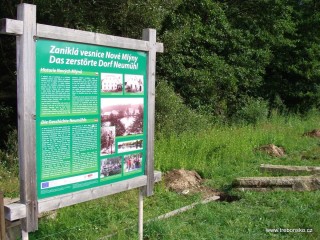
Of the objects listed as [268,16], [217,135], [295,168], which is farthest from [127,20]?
[268,16]

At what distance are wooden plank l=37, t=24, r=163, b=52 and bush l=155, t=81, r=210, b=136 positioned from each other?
7.86 metres

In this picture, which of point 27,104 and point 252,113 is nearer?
point 27,104

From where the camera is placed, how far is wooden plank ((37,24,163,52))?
3798mm

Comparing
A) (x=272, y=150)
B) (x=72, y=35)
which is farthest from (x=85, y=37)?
(x=272, y=150)

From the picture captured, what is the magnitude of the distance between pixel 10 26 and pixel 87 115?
43.4 inches

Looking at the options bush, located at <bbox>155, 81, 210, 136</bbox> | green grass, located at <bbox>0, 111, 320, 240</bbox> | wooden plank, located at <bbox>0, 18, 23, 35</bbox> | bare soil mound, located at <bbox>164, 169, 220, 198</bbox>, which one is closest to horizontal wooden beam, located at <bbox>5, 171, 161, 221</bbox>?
green grass, located at <bbox>0, 111, 320, 240</bbox>

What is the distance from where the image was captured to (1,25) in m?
3.50

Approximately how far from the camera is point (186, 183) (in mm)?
8023

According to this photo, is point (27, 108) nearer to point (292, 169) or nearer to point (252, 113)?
point (292, 169)

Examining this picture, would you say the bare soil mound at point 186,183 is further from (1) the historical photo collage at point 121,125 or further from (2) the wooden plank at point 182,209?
(1) the historical photo collage at point 121,125

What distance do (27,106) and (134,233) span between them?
7.95ft

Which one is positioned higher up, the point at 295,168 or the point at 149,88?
the point at 149,88

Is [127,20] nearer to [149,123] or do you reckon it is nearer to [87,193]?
[149,123]

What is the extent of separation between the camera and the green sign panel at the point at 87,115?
3.83m
